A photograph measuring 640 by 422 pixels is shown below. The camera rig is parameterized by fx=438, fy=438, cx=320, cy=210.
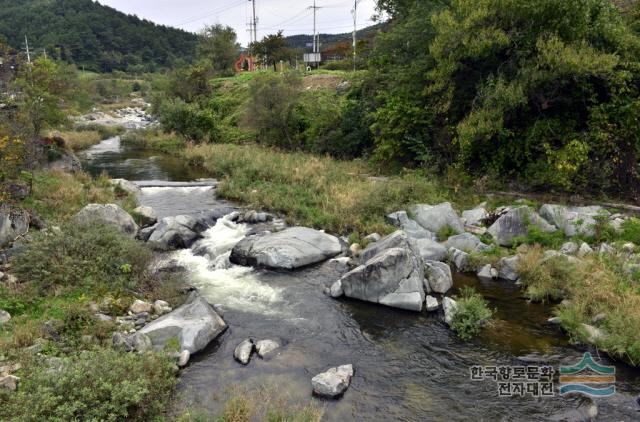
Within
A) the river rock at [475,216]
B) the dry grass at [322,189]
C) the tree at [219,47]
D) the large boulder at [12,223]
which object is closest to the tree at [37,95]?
the large boulder at [12,223]

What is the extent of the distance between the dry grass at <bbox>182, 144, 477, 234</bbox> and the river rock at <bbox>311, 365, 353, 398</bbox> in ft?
25.6

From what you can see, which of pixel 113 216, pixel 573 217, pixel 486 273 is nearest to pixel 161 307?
pixel 113 216

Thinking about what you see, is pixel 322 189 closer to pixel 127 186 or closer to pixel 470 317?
pixel 127 186

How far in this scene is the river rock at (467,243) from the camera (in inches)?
575

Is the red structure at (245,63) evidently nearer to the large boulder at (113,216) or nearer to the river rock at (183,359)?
the large boulder at (113,216)

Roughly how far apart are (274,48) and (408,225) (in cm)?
4043

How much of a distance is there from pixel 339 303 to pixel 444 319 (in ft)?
9.27

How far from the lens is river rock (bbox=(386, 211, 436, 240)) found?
15.8 m

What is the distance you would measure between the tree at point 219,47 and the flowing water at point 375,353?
2151 inches

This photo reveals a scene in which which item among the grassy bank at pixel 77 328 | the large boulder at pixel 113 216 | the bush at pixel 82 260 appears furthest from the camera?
the large boulder at pixel 113 216

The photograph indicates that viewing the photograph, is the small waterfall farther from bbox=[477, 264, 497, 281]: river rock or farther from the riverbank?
bbox=[477, 264, 497, 281]: river rock

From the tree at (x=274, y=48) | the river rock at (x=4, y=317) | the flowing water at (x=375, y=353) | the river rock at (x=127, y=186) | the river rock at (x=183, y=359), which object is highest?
the tree at (x=274, y=48)

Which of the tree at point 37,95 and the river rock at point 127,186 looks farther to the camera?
the river rock at point 127,186

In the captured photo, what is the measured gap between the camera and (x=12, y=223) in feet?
43.6
